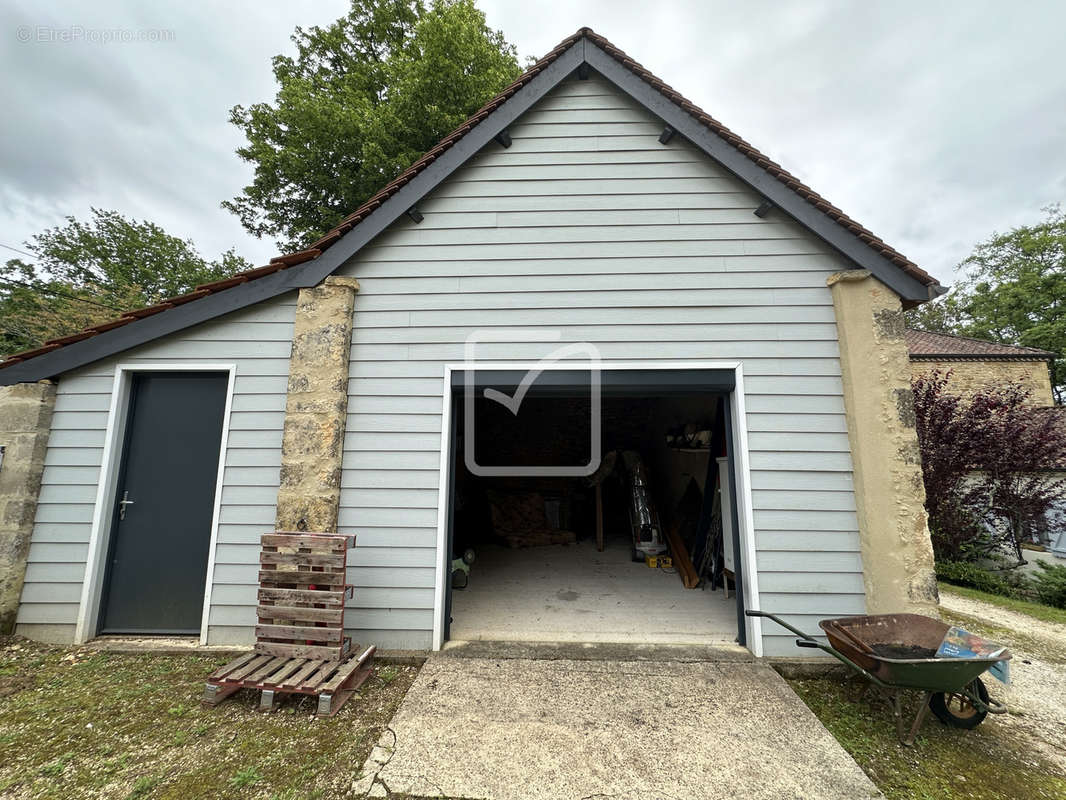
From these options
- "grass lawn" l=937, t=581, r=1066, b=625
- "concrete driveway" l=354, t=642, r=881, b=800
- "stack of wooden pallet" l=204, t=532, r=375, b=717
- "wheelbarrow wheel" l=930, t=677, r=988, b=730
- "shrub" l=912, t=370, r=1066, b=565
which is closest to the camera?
"concrete driveway" l=354, t=642, r=881, b=800

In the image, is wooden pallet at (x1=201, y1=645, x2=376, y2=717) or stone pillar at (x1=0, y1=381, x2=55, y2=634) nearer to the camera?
wooden pallet at (x1=201, y1=645, x2=376, y2=717)

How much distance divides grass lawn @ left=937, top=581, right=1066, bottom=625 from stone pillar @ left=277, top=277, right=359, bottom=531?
8099 mm

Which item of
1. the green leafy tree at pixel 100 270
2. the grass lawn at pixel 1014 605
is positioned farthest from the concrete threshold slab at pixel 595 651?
the green leafy tree at pixel 100 270

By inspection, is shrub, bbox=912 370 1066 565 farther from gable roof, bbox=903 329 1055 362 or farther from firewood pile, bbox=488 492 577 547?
gable roof, bbox=903 329 1055 362

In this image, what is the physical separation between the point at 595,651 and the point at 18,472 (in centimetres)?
517

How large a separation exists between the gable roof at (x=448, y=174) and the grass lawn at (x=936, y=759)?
3.16 metres

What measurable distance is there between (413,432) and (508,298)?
1.50m

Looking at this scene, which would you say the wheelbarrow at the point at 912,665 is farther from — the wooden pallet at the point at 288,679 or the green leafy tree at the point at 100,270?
the green leafy tree at the point at 100,270

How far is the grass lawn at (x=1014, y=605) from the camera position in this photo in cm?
465

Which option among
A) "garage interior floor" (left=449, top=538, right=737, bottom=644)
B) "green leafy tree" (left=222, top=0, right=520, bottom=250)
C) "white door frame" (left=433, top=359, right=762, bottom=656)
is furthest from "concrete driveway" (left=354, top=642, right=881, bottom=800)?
"green leafy tree" (left=222, top=0, right=520, bottom=250)

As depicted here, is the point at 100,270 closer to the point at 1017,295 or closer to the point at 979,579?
the point at 979,579

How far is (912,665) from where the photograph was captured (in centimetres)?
213

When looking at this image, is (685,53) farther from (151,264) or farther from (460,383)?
(151,264)

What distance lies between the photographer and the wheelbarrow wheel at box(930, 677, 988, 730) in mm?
2389
